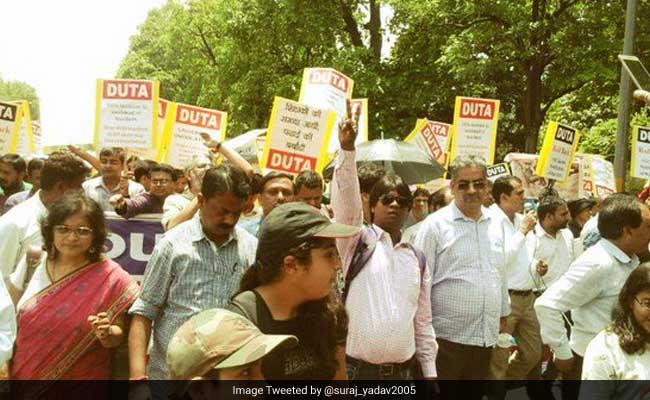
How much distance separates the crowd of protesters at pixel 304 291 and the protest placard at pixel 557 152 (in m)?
5.81

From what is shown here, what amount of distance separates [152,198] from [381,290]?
9.11 feet

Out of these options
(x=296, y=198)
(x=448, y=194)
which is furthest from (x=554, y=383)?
(x=296, y=198)

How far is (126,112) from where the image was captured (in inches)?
360

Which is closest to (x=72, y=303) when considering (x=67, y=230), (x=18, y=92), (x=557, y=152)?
(x=67, y=230)

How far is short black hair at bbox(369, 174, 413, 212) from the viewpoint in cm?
461

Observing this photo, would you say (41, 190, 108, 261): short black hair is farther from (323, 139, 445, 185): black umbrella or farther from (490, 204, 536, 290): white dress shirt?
(323, 139, 445, 185): black umbrella

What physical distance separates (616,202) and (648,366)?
1189 millimetres

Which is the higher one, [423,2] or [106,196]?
[423,2]

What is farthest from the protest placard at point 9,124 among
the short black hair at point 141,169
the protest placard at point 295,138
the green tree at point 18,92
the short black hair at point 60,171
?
the green tree at point 18,92

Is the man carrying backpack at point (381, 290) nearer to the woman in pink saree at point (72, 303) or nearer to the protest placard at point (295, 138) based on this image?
the woman in pink saree at point (72, 303)

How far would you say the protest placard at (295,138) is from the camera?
28.0 ft

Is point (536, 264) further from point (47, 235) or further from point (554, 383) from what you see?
point (47, 235)

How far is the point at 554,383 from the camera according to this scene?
8438mm

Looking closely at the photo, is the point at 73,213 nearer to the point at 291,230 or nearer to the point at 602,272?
the point at 291,230
